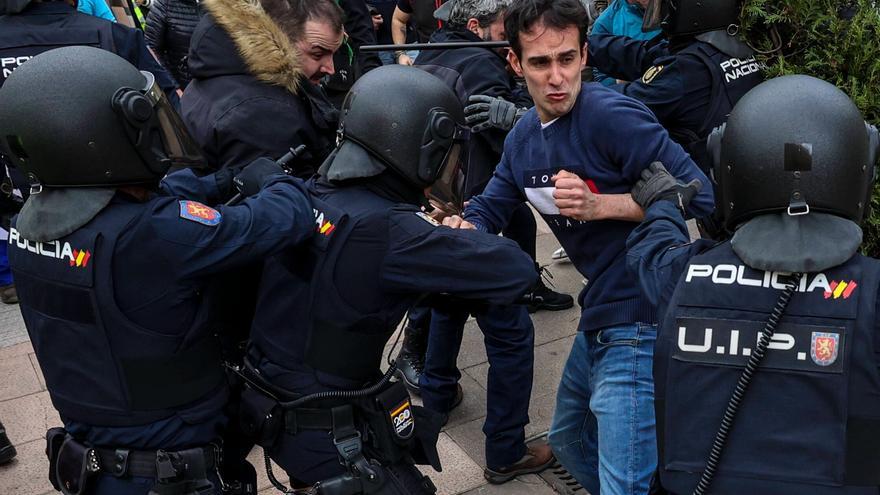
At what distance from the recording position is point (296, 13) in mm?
3699

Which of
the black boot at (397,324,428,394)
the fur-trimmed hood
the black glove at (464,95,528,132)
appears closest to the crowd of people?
the fur-trimmed hood

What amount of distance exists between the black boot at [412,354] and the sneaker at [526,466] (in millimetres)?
826

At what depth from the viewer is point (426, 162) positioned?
2.61 meters

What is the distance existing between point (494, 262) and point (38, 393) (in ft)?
10.4

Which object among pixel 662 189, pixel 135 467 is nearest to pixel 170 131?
pixel 135 467

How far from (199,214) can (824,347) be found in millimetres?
1625

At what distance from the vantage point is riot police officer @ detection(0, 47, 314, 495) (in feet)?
7.54

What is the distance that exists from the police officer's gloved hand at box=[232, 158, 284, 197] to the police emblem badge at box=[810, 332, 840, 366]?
5.49 feet

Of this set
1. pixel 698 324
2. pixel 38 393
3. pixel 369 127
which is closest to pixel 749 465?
pixel 698 324

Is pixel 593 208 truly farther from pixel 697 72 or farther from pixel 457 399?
pixel 457 399

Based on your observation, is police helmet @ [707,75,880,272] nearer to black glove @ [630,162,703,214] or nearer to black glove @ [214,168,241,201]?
black glove @ [630,162,703,214]

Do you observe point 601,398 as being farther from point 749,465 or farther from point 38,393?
point 38,393

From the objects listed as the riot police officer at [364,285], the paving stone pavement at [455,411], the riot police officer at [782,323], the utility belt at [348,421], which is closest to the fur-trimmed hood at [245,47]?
the riot police officer at [364,285]

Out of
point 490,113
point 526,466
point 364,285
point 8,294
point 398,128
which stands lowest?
point 8,294
